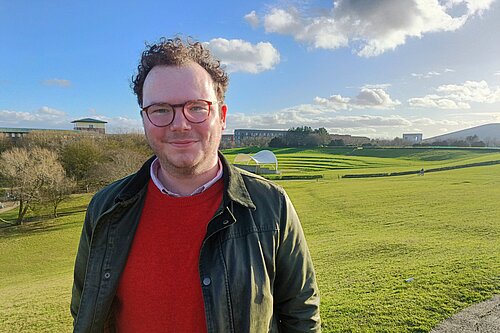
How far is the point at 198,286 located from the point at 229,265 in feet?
0.71

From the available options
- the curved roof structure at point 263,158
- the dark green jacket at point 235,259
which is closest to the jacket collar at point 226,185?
the dark green jacket at point 235,259

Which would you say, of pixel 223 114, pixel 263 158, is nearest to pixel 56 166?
pixel 263 158

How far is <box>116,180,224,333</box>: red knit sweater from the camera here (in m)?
1.92

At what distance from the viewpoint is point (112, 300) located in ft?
6.64

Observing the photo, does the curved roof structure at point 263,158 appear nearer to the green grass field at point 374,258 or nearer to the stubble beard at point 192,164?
the green grass field at point 374,258

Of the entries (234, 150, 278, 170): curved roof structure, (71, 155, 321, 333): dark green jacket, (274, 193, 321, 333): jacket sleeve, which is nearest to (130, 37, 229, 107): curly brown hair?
(71, 155, 321, 333): dark green jacket

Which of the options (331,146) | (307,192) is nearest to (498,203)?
(307,192)

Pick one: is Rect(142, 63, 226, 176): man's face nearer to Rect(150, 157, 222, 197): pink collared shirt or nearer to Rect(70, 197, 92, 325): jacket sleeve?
Rect(150, 157, 222, 197): pink collared shirt

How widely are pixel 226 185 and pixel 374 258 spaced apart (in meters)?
10.1

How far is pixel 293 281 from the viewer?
6.85 ft

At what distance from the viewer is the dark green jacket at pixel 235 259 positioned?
1885mm

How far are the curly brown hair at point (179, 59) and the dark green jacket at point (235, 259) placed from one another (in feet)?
1.78

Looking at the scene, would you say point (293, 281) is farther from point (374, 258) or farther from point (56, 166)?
point (56, 166)

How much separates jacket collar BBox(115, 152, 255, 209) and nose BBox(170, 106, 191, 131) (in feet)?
1.30
